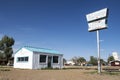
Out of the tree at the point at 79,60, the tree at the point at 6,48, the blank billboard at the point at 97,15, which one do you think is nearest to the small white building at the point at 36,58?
the blank billboard at the point at 97,15

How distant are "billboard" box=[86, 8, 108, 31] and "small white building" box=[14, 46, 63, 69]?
36.7ft

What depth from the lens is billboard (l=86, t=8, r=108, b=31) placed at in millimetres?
21791

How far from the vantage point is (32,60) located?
29609mm

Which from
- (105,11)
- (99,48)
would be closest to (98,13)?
(105,11)

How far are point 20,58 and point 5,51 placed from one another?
2030cm

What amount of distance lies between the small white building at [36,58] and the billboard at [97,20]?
11199 millimetres

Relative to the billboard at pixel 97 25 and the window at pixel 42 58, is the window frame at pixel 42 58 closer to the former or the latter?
the window at pixel 42 58

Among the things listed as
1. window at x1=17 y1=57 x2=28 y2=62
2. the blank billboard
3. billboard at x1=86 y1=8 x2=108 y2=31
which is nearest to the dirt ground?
billboard at x1=86 y1=8 x2=108 y2=31

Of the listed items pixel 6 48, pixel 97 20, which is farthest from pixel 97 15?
pixel 6 48

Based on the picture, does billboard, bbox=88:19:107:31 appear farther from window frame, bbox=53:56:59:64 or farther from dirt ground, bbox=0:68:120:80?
window frame, bbox=53:56:59:64

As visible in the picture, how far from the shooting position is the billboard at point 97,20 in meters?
21.8

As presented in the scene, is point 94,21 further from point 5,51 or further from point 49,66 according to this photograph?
point 5,51

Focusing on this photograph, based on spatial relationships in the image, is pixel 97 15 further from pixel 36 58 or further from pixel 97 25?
pixel 36 58

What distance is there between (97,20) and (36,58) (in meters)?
13.1
